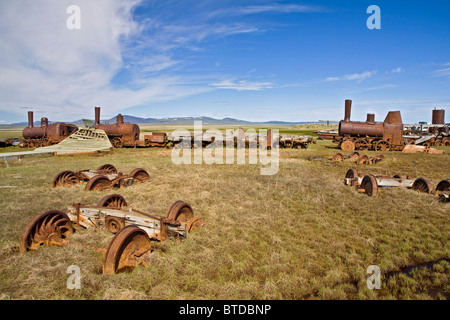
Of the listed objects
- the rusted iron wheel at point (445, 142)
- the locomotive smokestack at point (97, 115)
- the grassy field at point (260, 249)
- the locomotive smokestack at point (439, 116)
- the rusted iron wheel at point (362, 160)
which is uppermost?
the locomotive smokestack at point (439, 116)

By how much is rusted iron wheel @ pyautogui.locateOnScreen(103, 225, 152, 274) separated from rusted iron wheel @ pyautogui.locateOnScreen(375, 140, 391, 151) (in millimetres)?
24879

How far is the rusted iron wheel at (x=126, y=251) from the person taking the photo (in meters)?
3.95

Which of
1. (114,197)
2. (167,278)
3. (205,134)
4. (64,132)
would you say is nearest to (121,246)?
(167,278)

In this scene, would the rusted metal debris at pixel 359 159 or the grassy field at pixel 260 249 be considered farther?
the rusted metal debris at pixel 359 159

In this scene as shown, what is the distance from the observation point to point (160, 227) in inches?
200

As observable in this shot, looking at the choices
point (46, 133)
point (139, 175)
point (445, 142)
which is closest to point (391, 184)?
point (139, 175)

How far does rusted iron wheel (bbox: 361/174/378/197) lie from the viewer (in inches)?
341

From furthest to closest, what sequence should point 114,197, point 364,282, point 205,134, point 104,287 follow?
point 205,134 < point 114,197 < point 364,282 < point 104,287

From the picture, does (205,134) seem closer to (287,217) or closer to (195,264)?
(287,217)

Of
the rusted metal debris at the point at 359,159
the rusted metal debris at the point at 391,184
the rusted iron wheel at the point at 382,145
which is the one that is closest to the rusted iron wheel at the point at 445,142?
the rusted iron wheel at the point at 382,145

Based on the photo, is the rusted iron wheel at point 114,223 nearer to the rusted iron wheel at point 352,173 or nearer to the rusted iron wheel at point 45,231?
the rusted iron wheel at point 45,231

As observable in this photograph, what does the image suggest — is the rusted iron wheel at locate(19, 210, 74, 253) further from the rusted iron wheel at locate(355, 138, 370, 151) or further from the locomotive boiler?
the rusted iron wheel at locate(355, 138, 370, 151)

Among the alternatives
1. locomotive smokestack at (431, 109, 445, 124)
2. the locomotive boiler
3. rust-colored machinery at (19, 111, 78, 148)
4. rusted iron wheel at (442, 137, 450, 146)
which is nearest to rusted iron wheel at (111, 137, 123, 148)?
the locomotive boiler

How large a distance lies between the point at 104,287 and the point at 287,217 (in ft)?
15.2
